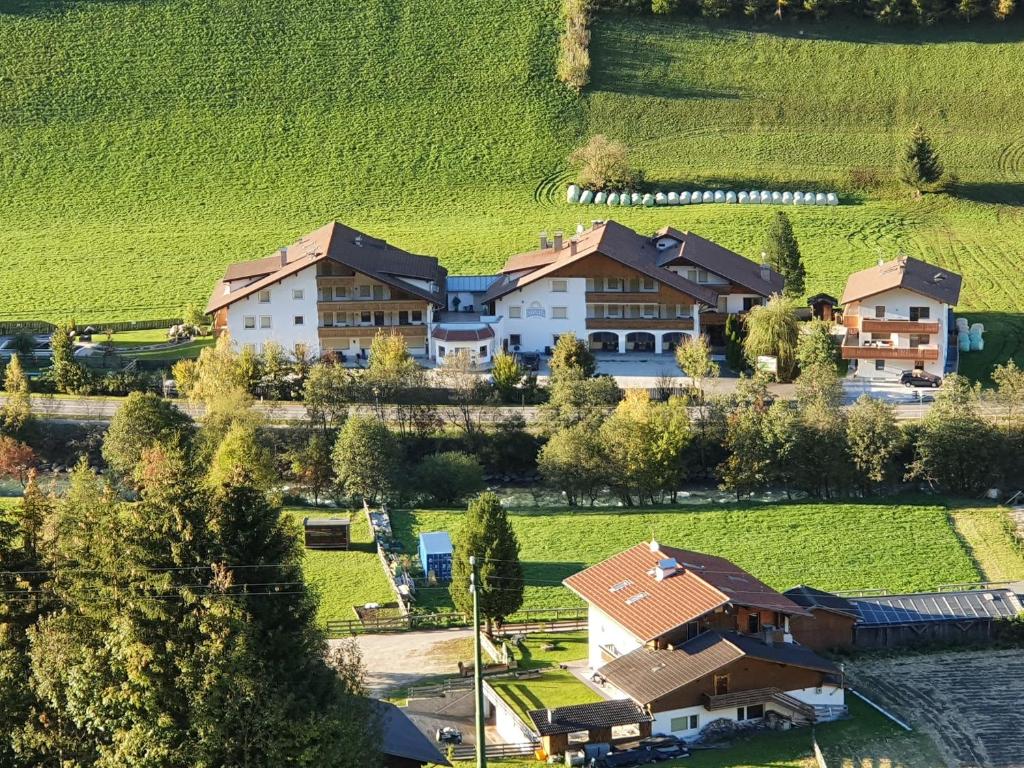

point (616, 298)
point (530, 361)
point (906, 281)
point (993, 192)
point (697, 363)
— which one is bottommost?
point (697, 363)

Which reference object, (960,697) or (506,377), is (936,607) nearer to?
(960,697)

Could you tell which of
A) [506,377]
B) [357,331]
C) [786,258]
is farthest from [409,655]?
[786,258]

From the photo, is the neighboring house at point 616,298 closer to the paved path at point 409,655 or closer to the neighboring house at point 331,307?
the neighboring house at point 331,307

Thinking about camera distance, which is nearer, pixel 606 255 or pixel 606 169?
pixel 606 255

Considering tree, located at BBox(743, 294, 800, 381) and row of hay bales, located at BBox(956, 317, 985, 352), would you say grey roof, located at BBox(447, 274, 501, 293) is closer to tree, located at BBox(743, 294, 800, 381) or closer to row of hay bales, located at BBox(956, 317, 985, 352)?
tree, located at BBox(743, 294, 800, 381)

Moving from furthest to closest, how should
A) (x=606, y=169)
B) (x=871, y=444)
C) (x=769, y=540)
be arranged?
1. (x=606, y=169)
2. (x=871, y=444)
3. (x=769, y=540)

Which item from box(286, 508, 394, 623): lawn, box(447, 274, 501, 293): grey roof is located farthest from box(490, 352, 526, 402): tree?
box(286, 508, 394, 623): lawn
